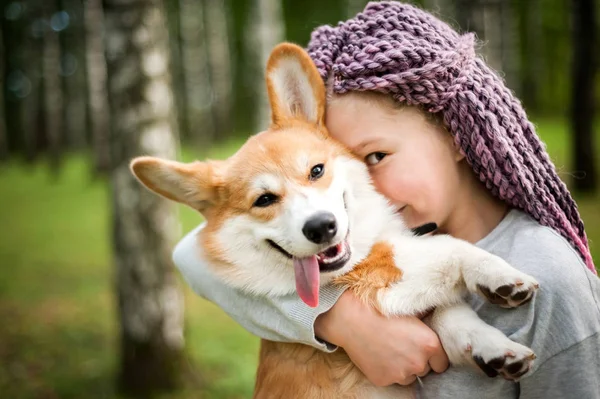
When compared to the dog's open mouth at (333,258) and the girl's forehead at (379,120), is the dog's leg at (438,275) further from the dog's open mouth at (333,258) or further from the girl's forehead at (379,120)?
the girl's forehead at (379,120)

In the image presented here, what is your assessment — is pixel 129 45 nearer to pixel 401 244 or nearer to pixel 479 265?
pixel 401 244

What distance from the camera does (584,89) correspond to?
25.9 ft

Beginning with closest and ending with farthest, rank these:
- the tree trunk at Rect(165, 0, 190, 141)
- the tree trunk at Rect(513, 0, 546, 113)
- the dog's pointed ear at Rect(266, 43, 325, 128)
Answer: the dog's pointed ear at Rect(266, 43, 325, 128) < the tree trunk at Rect(513, 0, 546, 113) < the tree trunk at Rect(165, 0, 190, 141)

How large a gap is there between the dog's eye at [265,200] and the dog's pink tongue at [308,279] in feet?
0.89

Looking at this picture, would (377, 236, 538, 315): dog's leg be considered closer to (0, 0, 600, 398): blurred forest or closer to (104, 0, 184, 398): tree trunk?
(0, 0, 600, 398): blurred forest

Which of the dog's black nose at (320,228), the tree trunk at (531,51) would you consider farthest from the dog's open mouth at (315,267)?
the tree trunk at (531,51)

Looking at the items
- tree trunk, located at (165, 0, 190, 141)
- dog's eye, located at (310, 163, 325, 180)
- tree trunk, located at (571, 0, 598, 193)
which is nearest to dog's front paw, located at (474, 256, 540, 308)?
dog's eye, located at (310, 163, 325, 180)

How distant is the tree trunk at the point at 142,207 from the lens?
12.9 feet

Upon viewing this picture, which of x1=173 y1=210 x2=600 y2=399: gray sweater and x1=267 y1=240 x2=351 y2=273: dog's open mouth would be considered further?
x1=267 y1=240 x2=351 y2=273: dog's open mouth

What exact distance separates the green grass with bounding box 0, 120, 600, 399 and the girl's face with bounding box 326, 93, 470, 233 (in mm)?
3043

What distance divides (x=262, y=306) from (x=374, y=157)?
73 centimetres

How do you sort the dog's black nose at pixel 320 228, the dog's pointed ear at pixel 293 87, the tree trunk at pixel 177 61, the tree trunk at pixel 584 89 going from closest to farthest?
the dog's black nose at pixel 320 228, the dog's pointed ear at pixel 293 87, the tree trunk at pixel 584 89, the tree trunk at pixel 177 61

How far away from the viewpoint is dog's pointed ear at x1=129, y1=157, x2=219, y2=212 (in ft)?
7.18

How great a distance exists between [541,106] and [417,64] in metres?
20.8
